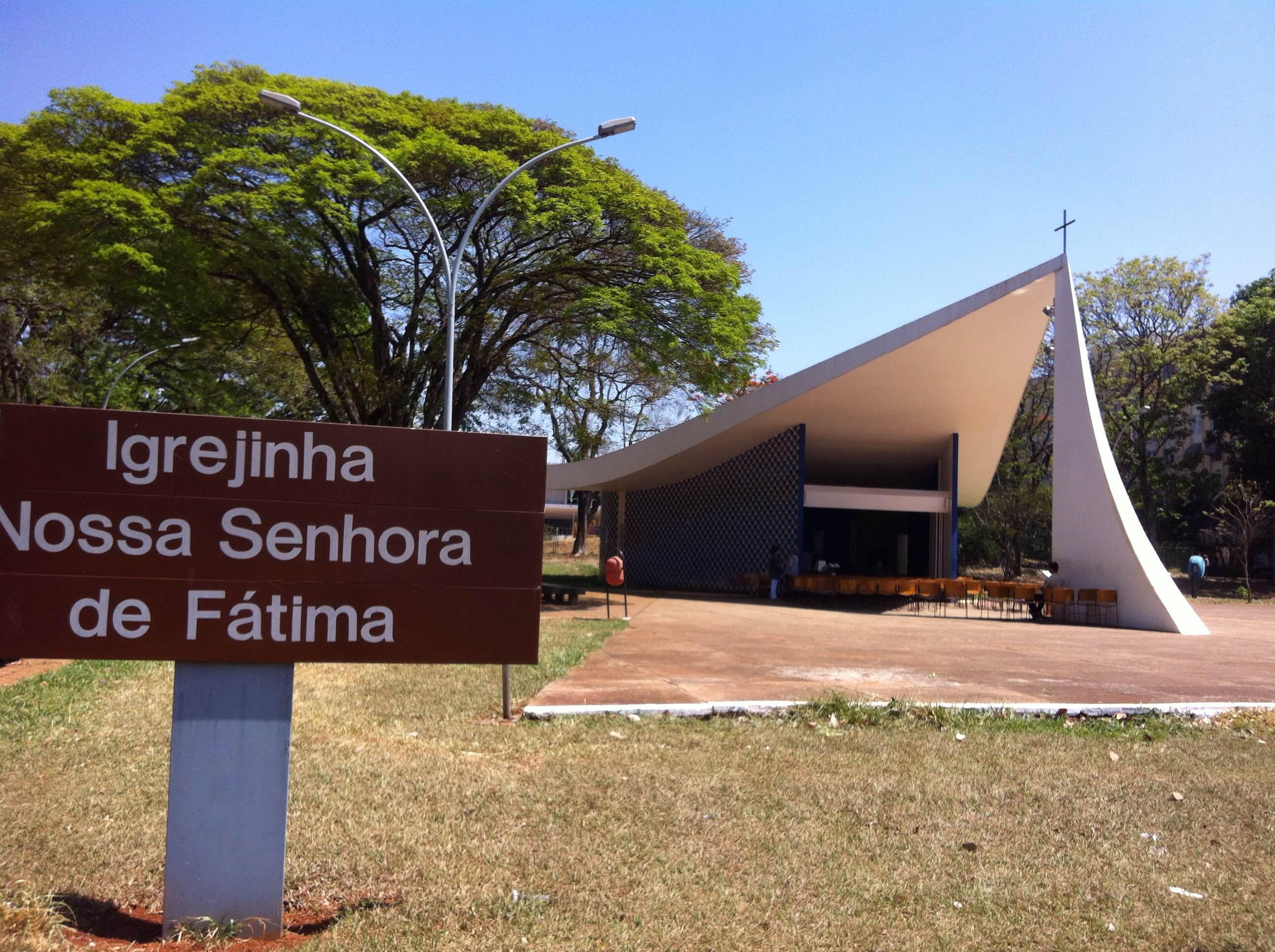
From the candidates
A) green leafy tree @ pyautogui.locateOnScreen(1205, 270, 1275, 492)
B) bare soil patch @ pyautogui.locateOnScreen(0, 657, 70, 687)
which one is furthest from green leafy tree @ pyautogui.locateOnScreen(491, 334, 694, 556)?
green leafy tree @ pyautogui.locateOnScreen(1205, 270, 1275, 492)

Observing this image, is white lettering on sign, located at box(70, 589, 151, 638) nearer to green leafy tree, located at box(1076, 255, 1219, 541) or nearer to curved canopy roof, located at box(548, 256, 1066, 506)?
curved canopy roof, located at box(548, 256, 1066, 506)

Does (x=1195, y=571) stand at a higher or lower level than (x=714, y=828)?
higher

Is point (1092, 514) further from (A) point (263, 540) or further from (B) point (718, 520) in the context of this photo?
(A) point (263, 540)

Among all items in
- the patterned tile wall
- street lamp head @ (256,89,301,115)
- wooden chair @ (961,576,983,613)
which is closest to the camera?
street lamp head @ (256,89,301,115)

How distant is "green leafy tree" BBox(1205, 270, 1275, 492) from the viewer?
35.1 meters

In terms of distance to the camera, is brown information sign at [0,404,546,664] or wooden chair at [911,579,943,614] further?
wooden chair at [911,579,943,614]

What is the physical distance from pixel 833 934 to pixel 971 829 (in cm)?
160

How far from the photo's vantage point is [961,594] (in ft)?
70.4

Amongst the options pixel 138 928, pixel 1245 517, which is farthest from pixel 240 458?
pixel 1245 517

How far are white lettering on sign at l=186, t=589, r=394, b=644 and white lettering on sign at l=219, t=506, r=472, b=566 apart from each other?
168mm

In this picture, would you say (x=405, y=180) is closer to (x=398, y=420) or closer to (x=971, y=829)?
(x=398, y=420)

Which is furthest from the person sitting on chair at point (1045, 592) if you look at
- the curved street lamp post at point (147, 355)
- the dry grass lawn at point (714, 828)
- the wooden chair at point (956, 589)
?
Answer: the curved street lamp post at point (147, 355)

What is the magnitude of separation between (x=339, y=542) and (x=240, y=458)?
0.49 meters

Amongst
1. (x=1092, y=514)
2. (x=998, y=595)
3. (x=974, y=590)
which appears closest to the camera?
(x=1092, y=514)
